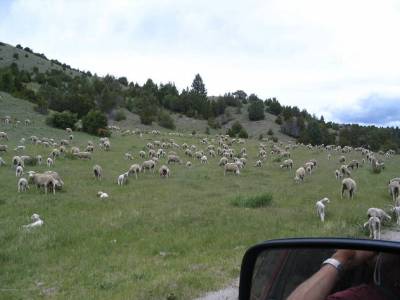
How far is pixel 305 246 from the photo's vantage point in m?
2.81

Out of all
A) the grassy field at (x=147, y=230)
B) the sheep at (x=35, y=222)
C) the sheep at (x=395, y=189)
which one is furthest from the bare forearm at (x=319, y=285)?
the sheep at (x=395, y=189)

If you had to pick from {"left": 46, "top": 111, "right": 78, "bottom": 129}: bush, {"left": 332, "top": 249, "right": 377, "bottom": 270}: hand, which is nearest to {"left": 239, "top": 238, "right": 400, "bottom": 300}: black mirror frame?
{"left": 332, "top": 249, "right": 377, "bottom": 270}: hand

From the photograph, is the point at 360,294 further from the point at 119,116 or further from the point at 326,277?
the point at 119,116

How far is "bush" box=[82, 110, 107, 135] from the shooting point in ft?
153

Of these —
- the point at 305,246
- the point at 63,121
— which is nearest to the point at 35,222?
the point at 305,246

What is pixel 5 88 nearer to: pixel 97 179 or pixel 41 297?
pixel 97 179

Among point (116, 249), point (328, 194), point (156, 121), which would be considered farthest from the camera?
point (156, 121)

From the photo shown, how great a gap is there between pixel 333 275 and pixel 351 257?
128 mm

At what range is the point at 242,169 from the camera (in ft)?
103

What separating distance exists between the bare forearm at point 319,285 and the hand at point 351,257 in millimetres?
62

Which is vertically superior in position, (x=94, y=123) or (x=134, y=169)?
(x=94, y=123)

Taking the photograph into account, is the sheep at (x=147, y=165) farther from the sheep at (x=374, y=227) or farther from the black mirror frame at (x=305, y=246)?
the black mirror frame at (x=305, y=246)

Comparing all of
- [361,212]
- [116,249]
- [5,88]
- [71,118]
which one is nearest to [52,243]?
[116,249]

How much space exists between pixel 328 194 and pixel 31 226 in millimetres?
12129
